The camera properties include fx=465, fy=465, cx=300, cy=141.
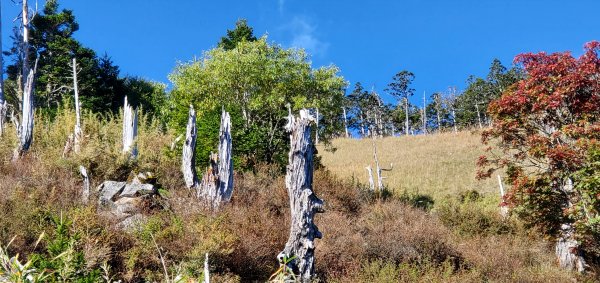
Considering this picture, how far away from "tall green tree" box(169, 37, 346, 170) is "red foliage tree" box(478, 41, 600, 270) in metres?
7.27

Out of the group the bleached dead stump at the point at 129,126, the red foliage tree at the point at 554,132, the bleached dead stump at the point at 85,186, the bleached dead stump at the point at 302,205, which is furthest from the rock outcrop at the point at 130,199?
the red foliage tree at the point at 554,132

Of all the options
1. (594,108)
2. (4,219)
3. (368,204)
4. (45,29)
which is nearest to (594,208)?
(594,108)

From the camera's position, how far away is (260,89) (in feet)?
56.1

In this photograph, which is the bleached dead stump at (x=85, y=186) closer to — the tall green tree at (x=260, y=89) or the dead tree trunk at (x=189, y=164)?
the dead tree trunk at (x=189, y=164)

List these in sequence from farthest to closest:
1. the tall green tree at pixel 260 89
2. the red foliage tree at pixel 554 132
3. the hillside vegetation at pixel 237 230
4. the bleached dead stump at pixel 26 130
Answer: the tall green tree at pixel 260 89 < the bleached dead stump at pixel 26 130 < the red foliage tree at pixel 554 132 < the hillside vegetation at pixel 237 230

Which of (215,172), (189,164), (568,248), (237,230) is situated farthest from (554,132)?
(189,164)

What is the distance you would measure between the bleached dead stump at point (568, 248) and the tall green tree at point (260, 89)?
8.19 m

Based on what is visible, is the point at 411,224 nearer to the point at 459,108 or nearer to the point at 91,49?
the point at 91,49

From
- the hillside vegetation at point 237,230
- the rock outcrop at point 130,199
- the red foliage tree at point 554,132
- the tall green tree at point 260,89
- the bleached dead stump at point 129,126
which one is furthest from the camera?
the tall green tree at point 260,89

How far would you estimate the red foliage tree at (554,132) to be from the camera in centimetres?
921

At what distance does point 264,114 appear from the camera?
56.6 ft

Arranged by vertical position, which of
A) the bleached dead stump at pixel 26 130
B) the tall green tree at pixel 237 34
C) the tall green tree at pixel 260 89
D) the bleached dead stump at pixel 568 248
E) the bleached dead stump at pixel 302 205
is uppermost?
the tall green tree at pixel 237 34

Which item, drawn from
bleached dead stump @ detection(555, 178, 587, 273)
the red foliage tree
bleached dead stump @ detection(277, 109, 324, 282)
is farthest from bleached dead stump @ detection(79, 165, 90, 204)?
bleached dead stump @ detection(555, 178, 587, 273)

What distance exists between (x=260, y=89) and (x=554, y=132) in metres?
10.3
